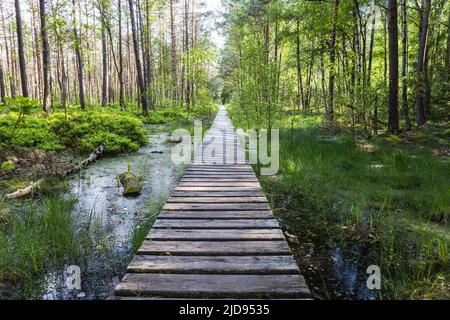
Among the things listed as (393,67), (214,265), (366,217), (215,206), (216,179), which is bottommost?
(366,217)

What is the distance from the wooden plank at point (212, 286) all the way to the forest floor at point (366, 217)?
1.87 feet

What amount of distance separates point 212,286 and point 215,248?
0.57 m

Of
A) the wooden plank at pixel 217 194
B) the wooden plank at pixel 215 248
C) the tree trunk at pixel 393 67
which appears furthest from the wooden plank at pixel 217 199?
the tree trunk at pixel 393 67

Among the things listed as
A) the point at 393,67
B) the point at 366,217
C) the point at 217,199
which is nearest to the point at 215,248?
the point at 217,199

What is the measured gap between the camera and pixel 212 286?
2139mm

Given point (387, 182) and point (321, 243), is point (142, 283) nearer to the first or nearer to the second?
point (321, 243)

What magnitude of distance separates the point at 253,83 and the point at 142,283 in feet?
36.3

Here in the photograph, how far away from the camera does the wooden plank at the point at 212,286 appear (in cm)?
207

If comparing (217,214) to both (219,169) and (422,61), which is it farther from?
(422,61)

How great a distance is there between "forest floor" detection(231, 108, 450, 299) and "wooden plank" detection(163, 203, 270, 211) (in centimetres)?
51

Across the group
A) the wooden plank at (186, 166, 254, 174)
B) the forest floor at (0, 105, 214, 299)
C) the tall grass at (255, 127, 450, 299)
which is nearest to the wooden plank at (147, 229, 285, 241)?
the forest floor at (0, 105, 214, 299)

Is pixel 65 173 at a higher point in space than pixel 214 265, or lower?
higher

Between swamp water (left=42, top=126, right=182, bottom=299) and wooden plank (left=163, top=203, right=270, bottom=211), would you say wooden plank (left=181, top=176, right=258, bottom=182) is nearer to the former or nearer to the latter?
swamp water (left=42, top=126, right=182, bottom=299)
